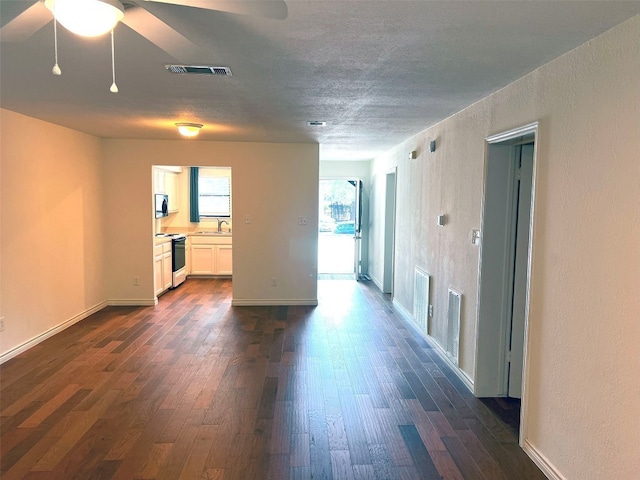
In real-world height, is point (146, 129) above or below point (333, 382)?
above

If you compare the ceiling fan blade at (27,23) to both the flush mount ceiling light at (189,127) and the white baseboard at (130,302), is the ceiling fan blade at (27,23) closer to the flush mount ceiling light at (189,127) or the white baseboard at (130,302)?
the flush mount ceiling light at (189,127)

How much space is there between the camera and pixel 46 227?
15.1 ft

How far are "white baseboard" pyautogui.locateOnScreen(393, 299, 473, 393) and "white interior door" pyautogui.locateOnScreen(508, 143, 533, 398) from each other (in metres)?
0.34

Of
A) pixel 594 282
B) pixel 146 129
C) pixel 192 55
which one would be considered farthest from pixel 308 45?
pixel 146 129

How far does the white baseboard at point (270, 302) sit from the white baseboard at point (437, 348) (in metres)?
1.28

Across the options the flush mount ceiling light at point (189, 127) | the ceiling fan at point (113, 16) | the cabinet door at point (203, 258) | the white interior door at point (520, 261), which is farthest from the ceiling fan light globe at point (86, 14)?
the cabinet door at point (203, 258)

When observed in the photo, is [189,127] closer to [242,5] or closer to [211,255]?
[242,5]

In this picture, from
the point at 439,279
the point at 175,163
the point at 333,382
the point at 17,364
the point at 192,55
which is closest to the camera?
the point at 192,55

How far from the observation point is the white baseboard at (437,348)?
3601 mm

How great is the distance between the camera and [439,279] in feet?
14.3

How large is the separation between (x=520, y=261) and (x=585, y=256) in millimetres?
1182

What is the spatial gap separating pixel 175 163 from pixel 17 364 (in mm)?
3168

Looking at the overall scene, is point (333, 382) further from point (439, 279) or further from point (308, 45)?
point (308, 45)

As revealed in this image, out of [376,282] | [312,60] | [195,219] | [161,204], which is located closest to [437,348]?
[312,60]
